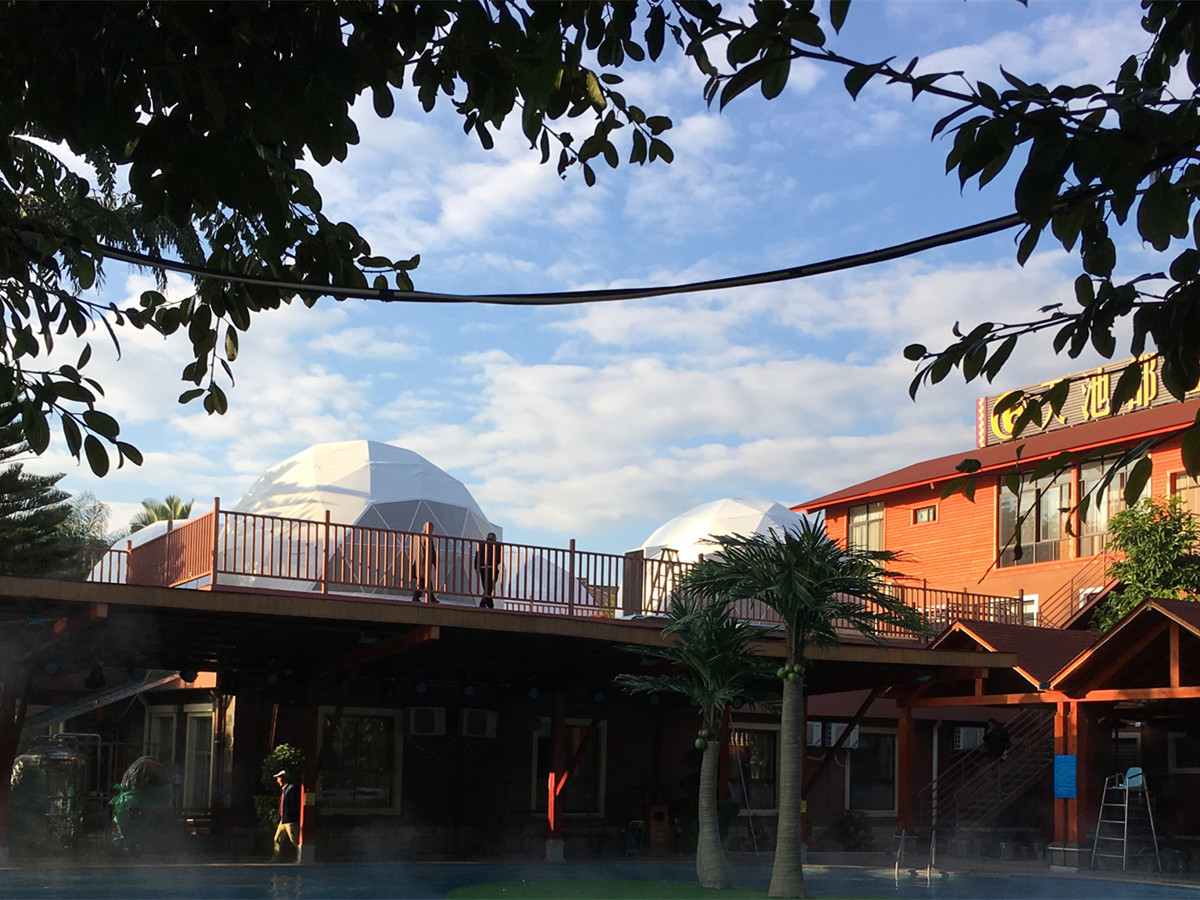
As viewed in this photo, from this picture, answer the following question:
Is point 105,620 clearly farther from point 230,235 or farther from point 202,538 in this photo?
point 230,235

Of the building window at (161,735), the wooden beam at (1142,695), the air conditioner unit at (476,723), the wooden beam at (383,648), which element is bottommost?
the building window at (161,735)

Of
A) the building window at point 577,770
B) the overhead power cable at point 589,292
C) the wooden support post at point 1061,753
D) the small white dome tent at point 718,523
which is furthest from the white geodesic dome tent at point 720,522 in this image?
the overhead power cable at point 589,292

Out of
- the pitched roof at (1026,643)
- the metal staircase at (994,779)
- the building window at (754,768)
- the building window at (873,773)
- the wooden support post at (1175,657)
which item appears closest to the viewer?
the wooden support post at (1175,657)

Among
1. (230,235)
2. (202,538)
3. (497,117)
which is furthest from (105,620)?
(497,117)

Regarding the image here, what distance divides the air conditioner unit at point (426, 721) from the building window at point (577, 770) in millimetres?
2014

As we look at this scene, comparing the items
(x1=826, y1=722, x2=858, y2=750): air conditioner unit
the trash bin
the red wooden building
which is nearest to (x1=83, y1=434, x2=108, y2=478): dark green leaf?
the red wooden building

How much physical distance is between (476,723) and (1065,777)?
9.63m

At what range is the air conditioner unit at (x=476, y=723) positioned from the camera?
2242 cm

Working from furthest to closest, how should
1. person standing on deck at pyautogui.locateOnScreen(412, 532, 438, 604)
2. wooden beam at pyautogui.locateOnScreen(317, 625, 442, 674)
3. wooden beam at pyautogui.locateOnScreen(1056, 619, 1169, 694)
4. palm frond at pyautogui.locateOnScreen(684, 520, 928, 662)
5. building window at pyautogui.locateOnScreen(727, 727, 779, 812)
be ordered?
building window at pyautogui.locateOnScreen(727, 727, 779, 812) → wooden beam at pyautogui.locateOnScreen(1056, 619, 1169, 694) → person standing on deck at pyautogui.locateOnScreen(412, 532, 438, 604) → wooden beam at pyautogui.locateOnScreen(317, 625, 442, 674) → palm frond at pyautogui.locateOnScreen(684, 520, 928, 662)

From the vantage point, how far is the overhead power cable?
4930 millimetres

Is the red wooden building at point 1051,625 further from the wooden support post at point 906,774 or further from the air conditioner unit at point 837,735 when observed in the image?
Result: the air conditioner unit at point 837,735

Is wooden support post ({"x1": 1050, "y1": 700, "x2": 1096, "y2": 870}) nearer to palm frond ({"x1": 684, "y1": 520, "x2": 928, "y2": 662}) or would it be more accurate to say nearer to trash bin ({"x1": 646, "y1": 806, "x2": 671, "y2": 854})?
trash bin ({"x1": 646, "y1": 806, "x2": 671, "y2": 854})

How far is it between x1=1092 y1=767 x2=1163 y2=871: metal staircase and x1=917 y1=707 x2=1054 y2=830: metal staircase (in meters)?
1.42

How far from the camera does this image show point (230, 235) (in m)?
6.26
